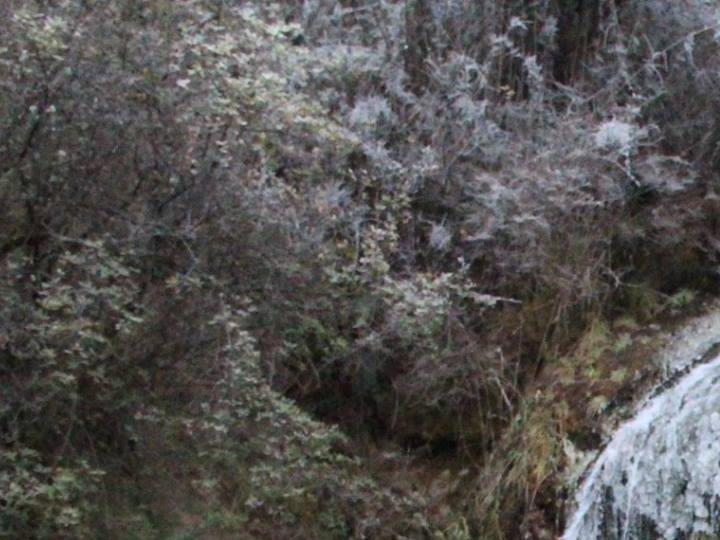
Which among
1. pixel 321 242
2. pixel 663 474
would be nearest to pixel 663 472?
pixel 663 474

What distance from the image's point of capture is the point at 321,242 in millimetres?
5801

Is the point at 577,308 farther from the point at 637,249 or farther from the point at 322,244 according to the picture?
the point at 322,244

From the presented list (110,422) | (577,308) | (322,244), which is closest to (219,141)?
(322,244)

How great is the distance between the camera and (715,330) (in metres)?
6.16

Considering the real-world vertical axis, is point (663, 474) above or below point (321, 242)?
below

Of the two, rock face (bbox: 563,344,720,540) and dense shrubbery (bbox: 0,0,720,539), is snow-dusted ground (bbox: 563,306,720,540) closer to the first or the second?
rock face (bbox: 563,344,720,540)

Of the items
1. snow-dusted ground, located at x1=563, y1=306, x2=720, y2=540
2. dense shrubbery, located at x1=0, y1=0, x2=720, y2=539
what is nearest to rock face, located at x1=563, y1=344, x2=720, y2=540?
snow-dusted ground, located at x1=563, y1=306, x2=720, y2=540

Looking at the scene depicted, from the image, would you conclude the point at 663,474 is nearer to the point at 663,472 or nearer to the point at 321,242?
the point at 663,472

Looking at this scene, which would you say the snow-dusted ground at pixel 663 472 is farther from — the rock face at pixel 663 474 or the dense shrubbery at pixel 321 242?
the dense shrubbery at pixel 321 242

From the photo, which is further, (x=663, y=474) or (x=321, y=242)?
(x=321, y=242)

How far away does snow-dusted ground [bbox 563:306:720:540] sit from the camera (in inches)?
205

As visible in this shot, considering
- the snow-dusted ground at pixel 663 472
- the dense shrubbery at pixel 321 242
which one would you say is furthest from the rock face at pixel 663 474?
the dense shrubbery at pixel 321 242

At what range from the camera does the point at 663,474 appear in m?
5.32

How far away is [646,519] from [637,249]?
1.89 meters
